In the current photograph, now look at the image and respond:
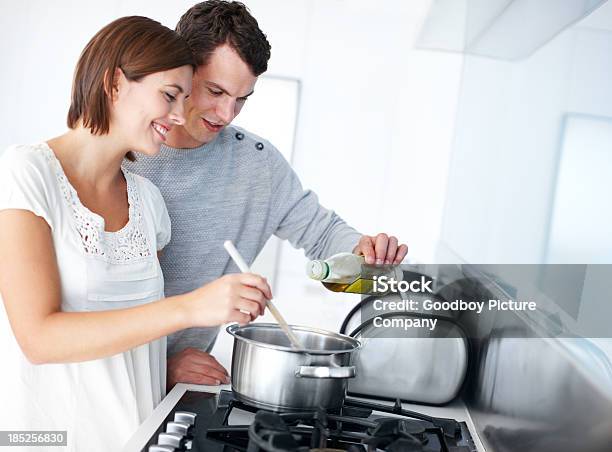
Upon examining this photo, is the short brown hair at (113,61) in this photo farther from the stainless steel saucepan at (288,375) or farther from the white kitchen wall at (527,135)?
the white kitchen wall at (527,135)

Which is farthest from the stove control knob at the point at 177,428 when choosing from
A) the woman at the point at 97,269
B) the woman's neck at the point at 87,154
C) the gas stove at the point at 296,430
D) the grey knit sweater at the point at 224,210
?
the grey knit sweater at the point at 224,210

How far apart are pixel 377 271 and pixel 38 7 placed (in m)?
3.92

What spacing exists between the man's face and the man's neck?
6 centimetres

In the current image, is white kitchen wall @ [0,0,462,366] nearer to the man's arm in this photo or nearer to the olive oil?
the man's arm

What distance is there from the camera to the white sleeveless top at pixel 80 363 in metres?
1.10

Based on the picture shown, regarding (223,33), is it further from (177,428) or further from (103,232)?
(177,428)

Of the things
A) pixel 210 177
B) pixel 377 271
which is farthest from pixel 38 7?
pixel 377 271

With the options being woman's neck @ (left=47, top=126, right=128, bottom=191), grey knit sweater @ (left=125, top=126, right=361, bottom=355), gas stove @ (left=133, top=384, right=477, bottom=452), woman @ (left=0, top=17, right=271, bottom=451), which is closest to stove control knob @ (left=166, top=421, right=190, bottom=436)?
gas stove @ (left=133, top=384, right=477, bottom=452)

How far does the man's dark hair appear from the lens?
140 centimetres

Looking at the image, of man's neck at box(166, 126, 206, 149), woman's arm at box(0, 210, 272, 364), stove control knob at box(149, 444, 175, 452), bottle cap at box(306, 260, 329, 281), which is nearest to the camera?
stove control knob at box(149, 444, 175, 452)

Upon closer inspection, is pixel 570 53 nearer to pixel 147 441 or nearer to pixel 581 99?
pixel 581 99

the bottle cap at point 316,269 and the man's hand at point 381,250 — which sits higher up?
the man's hand at point 381,250

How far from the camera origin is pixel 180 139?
1.50m

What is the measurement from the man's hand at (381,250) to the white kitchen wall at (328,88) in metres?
3.15
